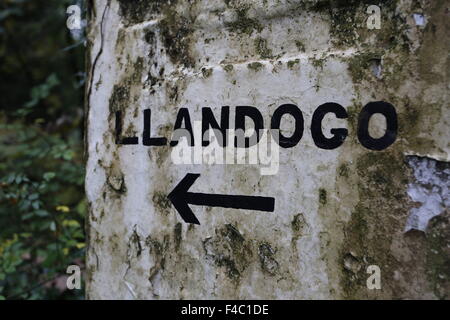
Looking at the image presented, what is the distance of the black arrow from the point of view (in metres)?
1.38

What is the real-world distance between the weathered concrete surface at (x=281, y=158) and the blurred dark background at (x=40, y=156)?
0.57 meters

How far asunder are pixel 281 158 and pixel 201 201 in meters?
0.33

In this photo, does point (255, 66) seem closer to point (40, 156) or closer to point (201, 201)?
point (201, 201)

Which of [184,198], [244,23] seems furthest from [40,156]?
[244,23]

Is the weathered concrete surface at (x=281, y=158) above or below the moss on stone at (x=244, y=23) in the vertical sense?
below

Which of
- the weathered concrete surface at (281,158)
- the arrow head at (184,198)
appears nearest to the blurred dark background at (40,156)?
the weathered concrete surface at (281,158)

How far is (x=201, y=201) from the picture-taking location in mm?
1494

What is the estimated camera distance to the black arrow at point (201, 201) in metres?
1.38

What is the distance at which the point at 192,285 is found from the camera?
60.1 inches

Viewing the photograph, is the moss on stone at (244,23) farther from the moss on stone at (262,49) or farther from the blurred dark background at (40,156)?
the blurred dark background at (40,156)

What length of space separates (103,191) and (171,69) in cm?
58

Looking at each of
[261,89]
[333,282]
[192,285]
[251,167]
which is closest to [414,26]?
[261,89]

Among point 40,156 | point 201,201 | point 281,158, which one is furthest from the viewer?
point 40,156

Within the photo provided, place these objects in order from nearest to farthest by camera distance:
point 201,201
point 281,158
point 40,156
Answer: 1. point 281,158
2. point 201,201
3. point 40,156
